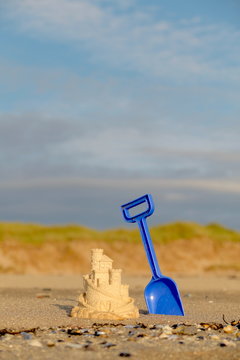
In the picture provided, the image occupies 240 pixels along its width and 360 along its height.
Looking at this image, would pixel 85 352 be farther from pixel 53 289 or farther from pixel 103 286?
pixel 53 289

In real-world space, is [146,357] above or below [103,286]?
below

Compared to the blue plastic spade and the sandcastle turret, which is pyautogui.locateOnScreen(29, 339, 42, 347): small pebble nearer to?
the sandcastle turret

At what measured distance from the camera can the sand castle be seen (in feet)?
34.6

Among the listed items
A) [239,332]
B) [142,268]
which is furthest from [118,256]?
[239,332]

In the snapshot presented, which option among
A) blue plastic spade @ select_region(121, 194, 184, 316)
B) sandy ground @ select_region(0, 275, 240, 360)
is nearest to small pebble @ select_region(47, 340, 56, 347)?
sandy ground @ select_region(0, 275, 240, 360)

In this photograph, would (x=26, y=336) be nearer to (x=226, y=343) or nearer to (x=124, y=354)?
(x=124, y=354)

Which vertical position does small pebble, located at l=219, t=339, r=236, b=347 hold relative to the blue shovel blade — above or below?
below

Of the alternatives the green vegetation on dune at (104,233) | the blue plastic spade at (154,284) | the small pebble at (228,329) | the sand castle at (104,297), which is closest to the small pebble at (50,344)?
the sand castle at (104,297)

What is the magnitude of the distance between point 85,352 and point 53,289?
1071 cm

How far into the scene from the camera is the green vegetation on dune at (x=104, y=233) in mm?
28438

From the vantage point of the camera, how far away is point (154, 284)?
1109 centimetres

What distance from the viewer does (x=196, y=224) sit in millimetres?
31016

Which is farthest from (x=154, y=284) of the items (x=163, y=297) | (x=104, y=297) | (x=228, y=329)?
(x=228, y=329)

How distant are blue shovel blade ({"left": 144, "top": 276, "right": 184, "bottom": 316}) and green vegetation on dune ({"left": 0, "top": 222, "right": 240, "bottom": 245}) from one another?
55.9 feet
